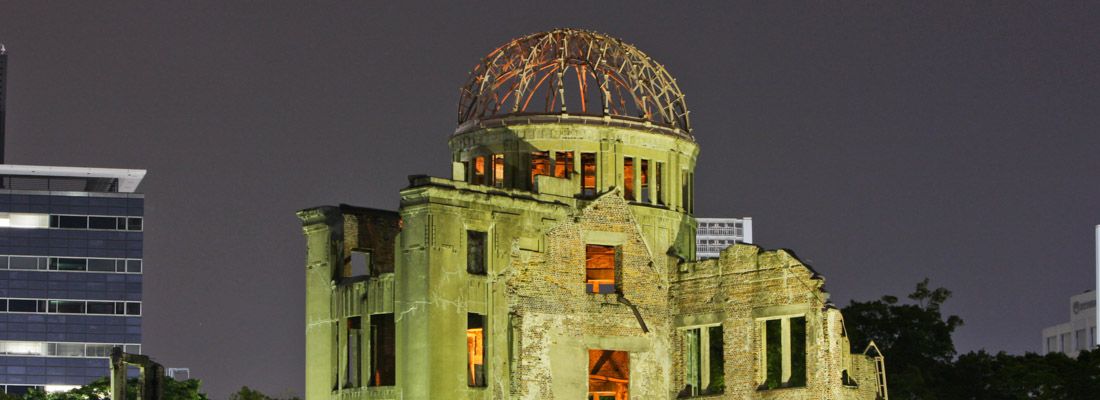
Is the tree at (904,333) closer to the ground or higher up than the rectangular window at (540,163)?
closer to the ground

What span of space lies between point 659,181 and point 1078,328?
13135 centimetres

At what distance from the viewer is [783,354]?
44.0 meters

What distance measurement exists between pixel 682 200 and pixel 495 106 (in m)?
6.01

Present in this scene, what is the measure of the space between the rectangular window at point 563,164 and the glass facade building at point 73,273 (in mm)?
105830

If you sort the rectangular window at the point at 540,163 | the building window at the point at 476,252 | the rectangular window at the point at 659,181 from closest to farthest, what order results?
the building window at the point at 476,252
the rectangular window at the point at 540,163
the rectangular window at the point at 659,181

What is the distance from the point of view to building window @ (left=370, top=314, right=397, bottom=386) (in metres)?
48.9

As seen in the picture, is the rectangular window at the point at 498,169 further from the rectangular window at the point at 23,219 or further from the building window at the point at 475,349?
the rectangular window at the point at 23,219

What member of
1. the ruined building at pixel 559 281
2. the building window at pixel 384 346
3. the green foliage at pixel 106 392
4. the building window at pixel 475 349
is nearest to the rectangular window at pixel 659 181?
the ruined building at pixel 559 281

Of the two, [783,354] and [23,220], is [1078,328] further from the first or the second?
[783,354]

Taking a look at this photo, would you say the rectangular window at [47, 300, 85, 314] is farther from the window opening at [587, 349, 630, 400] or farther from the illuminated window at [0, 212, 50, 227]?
the window opening at [587, 349, 630, 400]

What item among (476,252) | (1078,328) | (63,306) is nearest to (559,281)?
(476,252)

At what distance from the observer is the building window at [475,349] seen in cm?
4716

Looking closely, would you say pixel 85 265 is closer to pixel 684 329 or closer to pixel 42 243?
pixel 42 243

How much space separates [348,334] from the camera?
160ft
